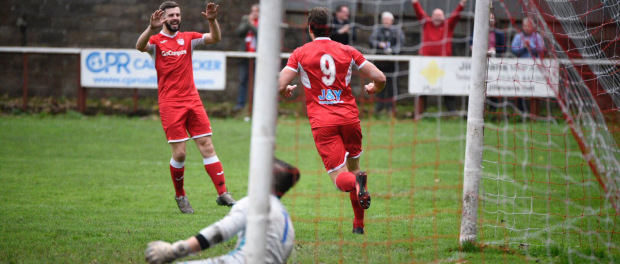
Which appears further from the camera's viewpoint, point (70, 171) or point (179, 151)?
point (70, 171)

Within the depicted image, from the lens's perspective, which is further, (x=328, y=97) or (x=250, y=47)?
(x=250, y=47)

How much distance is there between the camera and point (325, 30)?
20.1ft

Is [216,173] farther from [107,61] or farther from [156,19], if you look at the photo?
[107,61]

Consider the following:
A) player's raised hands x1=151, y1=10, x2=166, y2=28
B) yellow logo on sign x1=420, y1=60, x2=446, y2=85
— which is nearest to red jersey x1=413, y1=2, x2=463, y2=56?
yellow logo on sign x1=420, y1=60, x2=446, y2=85

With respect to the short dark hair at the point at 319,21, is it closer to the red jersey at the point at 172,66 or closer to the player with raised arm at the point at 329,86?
the player with raised arm at the point at 329,86

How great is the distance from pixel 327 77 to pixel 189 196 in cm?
306

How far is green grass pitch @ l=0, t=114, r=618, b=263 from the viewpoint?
18.7ft

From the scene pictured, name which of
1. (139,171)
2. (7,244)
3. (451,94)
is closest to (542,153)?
(451,94)

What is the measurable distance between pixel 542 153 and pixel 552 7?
541cm

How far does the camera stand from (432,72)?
48.4 feet

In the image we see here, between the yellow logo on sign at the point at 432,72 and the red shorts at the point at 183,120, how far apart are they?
8257 millimetres

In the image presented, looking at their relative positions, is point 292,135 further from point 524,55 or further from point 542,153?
point 524,55

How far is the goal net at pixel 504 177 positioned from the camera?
6.03 m

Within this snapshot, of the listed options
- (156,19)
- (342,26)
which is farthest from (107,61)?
(156,19)
